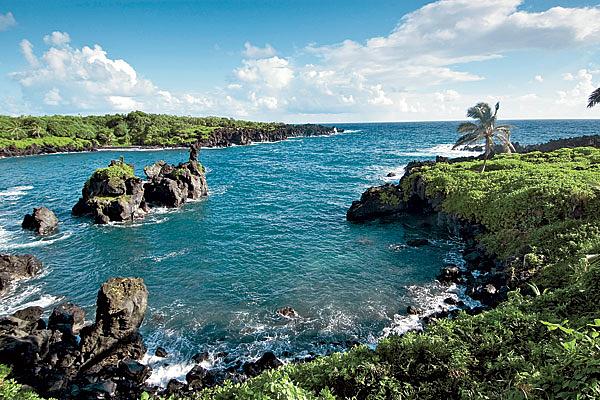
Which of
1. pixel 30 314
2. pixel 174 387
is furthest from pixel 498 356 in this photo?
pixel 30 314

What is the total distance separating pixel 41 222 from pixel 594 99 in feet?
284

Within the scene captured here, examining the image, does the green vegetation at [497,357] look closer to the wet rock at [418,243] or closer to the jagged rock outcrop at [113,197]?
the wet rock at [418,243]

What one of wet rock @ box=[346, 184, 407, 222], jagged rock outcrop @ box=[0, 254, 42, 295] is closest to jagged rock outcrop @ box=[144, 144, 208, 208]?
jagged rock outcrop @ box=[0, 254, 42, 295]

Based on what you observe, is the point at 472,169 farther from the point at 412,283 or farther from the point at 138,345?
the point at 138,345

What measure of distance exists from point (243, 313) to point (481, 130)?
43.5 metres

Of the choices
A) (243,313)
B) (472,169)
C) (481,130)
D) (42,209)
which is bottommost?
(243,313)

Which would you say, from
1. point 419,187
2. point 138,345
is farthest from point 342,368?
point 419,187

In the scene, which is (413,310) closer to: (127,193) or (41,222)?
(127,193)

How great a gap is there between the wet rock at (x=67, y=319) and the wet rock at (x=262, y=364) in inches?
552

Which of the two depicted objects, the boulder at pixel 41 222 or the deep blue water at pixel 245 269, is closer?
the deep blue water at pixel 245 269

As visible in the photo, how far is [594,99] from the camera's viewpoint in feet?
189

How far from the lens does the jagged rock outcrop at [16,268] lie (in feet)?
120

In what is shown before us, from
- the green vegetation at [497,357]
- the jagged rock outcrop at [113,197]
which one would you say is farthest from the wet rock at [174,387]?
the jagged rock outcrop at [113,197]

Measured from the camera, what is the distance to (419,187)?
175 feet
